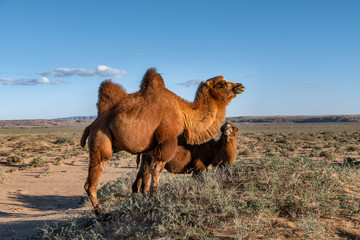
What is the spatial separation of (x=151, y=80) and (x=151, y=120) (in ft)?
3.09

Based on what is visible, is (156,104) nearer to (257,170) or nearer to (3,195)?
(257,170)

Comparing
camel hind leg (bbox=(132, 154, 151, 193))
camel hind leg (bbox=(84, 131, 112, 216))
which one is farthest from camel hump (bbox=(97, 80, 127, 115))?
camel hind leg (bbox=(132, 154, 151, 193))

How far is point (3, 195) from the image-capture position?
37.6 ft

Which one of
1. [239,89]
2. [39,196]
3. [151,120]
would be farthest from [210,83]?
[39,196]

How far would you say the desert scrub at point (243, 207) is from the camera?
4.45 m

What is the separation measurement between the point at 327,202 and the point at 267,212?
1255 millimetres

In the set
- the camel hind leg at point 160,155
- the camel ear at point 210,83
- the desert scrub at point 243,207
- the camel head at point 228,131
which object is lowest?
the desert scrub at point 243,207

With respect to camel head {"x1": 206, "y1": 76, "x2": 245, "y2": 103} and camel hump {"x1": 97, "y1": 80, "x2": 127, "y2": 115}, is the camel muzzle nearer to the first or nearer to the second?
camel head {"x1": 206, "y1": 76, "x2": 245, "y2": 103}

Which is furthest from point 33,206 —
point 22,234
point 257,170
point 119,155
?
point 119,155

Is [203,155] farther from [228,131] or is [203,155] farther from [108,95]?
[108,95]

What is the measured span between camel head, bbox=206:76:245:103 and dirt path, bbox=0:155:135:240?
3931 millimetres

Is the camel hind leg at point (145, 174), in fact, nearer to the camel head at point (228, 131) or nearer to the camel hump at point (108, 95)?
the camel hump at point (108, 95)

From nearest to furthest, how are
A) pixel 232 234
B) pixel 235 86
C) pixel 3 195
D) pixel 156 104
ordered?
pixel 232 234 < pixel 156 104 < pixel 235 86 < pixel 3 195

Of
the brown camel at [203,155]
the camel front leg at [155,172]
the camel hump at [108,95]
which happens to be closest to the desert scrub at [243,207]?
the camel front leg at [155,172]
